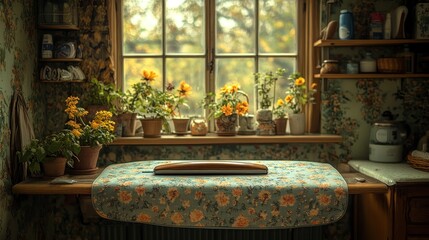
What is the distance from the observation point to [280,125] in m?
3.47

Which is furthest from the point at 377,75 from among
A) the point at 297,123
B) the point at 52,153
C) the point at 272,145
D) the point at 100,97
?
the point at 52,153

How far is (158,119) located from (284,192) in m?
1.13

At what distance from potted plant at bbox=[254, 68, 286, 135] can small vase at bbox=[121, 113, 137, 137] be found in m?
0.85

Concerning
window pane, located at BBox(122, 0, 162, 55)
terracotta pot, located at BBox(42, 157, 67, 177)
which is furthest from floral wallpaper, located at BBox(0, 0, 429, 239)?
terracotta pot, located at BBox(42, 157, 67, 177)

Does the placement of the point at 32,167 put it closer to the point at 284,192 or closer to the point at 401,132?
the point at 284,192

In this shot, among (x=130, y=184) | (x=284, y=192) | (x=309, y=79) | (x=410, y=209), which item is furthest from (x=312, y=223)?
(x=309, y=79)

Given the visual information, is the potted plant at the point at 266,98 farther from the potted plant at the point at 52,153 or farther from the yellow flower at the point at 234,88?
the potted plant at the point at 52,153

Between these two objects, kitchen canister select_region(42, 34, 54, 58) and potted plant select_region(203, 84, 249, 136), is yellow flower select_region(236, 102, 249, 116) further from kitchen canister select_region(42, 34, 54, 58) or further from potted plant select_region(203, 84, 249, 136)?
kitchen canister select_region(42, 34, 54, 58)

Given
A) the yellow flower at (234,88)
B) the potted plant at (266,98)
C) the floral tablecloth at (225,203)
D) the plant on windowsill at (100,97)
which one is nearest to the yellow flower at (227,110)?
the yellow flower at (234,88)

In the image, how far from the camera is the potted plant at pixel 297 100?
11.3 feet

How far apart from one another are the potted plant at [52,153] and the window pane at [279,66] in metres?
1.43

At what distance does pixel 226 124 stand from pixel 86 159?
955 mm

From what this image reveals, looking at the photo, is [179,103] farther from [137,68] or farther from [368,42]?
[368,42]

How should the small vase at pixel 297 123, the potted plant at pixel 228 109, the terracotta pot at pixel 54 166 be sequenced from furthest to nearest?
the small vase at pixel 297 123
the potted plant at pixel 228 109
the terracotta pot at pixel 54 166
